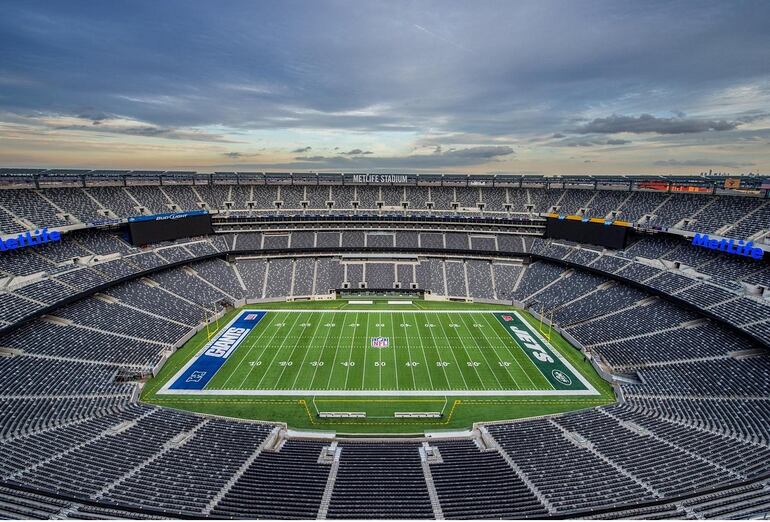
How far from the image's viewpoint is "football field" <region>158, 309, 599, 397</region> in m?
30.5

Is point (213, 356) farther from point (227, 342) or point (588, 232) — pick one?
point (588, 232)

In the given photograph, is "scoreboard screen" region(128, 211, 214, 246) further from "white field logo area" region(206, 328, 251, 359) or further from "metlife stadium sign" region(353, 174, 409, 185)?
"metlife stadium sign" region(353, 174, 409, 185)

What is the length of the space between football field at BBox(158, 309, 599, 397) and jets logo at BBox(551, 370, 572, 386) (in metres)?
0.08

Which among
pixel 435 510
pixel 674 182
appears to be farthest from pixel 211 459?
pixel 674 182

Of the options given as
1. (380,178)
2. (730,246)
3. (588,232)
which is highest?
(380,178)

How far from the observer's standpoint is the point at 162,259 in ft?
156

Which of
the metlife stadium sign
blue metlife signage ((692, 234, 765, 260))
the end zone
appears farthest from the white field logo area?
blue metlife signage ((692, 234, 765, 260))

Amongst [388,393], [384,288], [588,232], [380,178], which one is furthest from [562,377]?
[380,178]

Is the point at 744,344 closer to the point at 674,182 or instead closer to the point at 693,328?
the point at 693,328

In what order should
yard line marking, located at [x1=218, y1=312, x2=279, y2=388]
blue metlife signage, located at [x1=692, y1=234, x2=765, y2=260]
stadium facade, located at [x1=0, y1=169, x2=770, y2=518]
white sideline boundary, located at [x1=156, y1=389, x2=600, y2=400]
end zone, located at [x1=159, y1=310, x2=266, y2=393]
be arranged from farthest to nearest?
blue metlife signage, located at [x1=692, y1=234, x2=765, y2=260] < yard line marking, located at [x1=218, y1=312, x2=279, y2=388] < end zone, located at [x1=159, y1=310, x2=266, y2=393] < white sideline boundary, located at [x1=156, y1=389, x2=600, y2=400] < stadium facade, located at [x1=0, y1=169, x2=770, y2=518]

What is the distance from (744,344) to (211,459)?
38646 millimetres

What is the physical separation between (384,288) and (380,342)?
15327 millimetres

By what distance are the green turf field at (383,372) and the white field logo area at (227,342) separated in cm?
20

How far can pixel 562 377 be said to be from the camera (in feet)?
105
